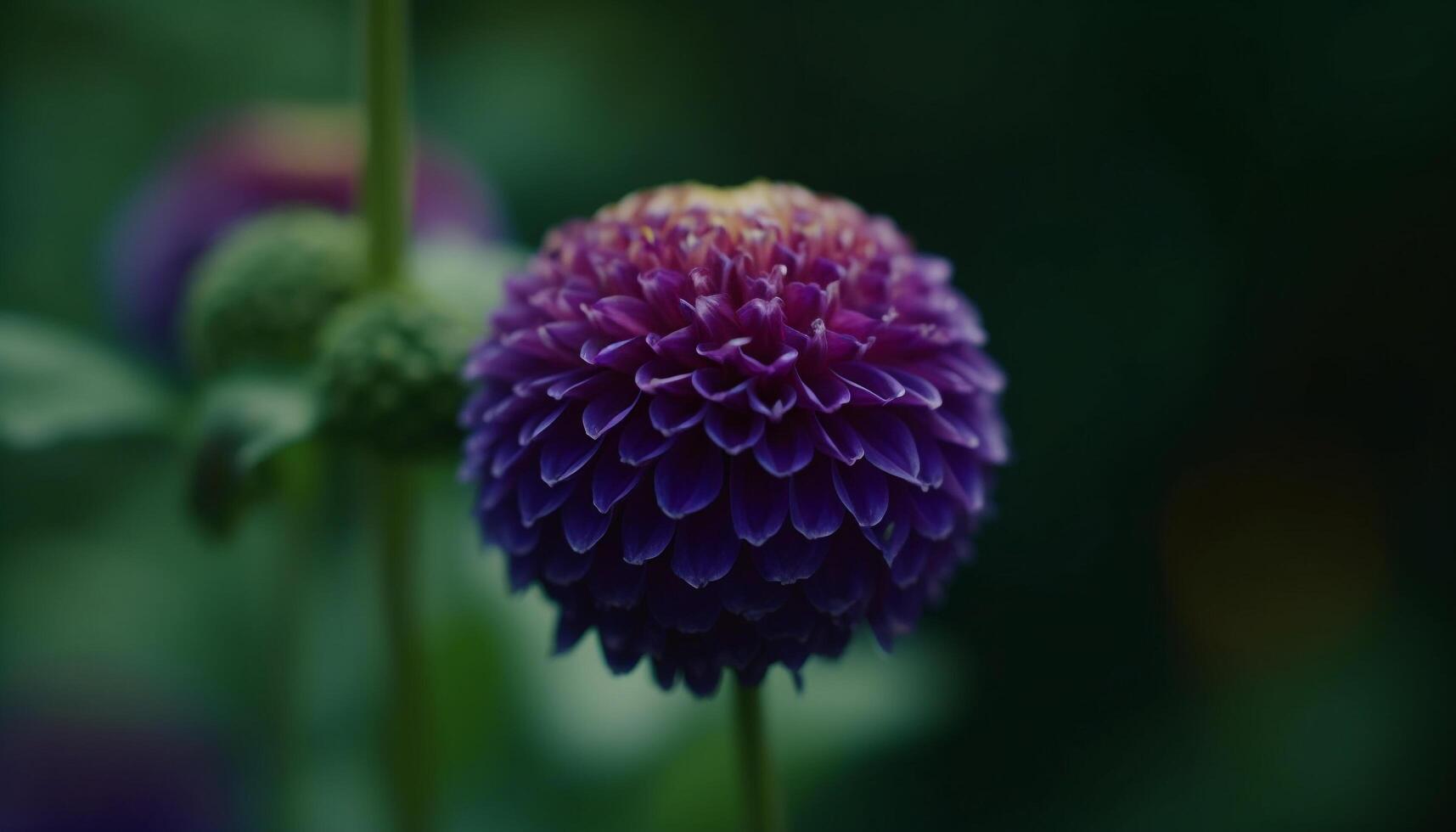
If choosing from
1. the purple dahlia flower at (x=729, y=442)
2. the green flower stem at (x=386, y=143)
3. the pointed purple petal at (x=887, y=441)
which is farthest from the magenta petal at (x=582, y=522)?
the green flower stem at (x=386, y=143)

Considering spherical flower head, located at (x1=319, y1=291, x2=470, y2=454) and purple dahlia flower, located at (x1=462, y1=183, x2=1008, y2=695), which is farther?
spherical flower head, located at (x1=319, y1=291, x2=470, y2=454)

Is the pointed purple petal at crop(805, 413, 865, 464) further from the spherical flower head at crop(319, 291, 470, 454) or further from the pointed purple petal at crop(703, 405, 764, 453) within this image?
the spherical flower head at crop(319, 291, 470, 454)

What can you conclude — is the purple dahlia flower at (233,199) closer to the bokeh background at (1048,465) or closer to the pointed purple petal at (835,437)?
the bokeh background at (1048,465)

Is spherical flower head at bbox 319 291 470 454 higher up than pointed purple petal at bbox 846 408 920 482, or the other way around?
spherical flower head at bbox 319 291 470 454

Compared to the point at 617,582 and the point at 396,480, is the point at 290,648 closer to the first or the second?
the point at 396,480

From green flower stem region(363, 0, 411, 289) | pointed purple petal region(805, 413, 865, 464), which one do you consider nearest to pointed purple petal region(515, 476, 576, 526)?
pointed purple petal region(805, 413, 865, 464)

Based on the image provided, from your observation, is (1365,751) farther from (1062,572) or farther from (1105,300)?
(1105,300)

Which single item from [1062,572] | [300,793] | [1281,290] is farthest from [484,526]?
[1281,290]

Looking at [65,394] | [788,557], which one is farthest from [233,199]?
[788,557]
